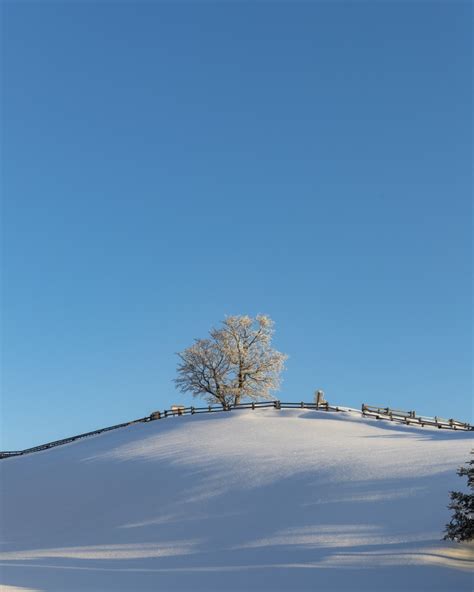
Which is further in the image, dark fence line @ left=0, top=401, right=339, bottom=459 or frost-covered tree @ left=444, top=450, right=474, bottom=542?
dark fence line @ left=0, top=401, right=339, bottom=459

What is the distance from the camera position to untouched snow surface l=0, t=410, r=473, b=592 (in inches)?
845

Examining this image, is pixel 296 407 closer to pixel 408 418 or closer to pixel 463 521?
pixel 408 418

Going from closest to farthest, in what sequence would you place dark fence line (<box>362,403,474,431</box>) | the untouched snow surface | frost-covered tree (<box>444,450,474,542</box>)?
frost-covered tree (<box>444,450,474,542</box>) < the untouched snow surface < dark fence line (<box>362,403,474,431</box>)

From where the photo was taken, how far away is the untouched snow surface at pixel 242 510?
21469mm

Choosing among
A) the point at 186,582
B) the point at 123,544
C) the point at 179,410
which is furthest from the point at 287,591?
the point at 179,410

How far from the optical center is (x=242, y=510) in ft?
96.9

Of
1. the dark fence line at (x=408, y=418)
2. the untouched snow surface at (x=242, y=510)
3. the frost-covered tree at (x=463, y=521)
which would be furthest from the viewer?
the dark fence line at (x=408, y=418)

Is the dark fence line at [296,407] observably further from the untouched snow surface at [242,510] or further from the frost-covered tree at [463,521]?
the frost-covered tree at [463,521]

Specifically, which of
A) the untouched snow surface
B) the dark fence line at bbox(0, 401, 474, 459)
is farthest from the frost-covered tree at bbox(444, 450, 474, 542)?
the dark fence line at bbox(0, 401, 474, 459)

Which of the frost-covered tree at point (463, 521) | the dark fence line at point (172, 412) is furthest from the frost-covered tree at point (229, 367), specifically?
the frost-covered tree at point (463, 521)

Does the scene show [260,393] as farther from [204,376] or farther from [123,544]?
[123,544]

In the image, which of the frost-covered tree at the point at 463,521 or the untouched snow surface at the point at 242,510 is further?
the untouched snow surface at the point at 242,510

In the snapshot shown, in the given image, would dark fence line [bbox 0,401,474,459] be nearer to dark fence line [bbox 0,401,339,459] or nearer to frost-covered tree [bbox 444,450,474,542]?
dark fence line [bbox 0,401,339,459]

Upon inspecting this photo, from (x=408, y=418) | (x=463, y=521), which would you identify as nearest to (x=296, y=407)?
(x=408, y=418)
